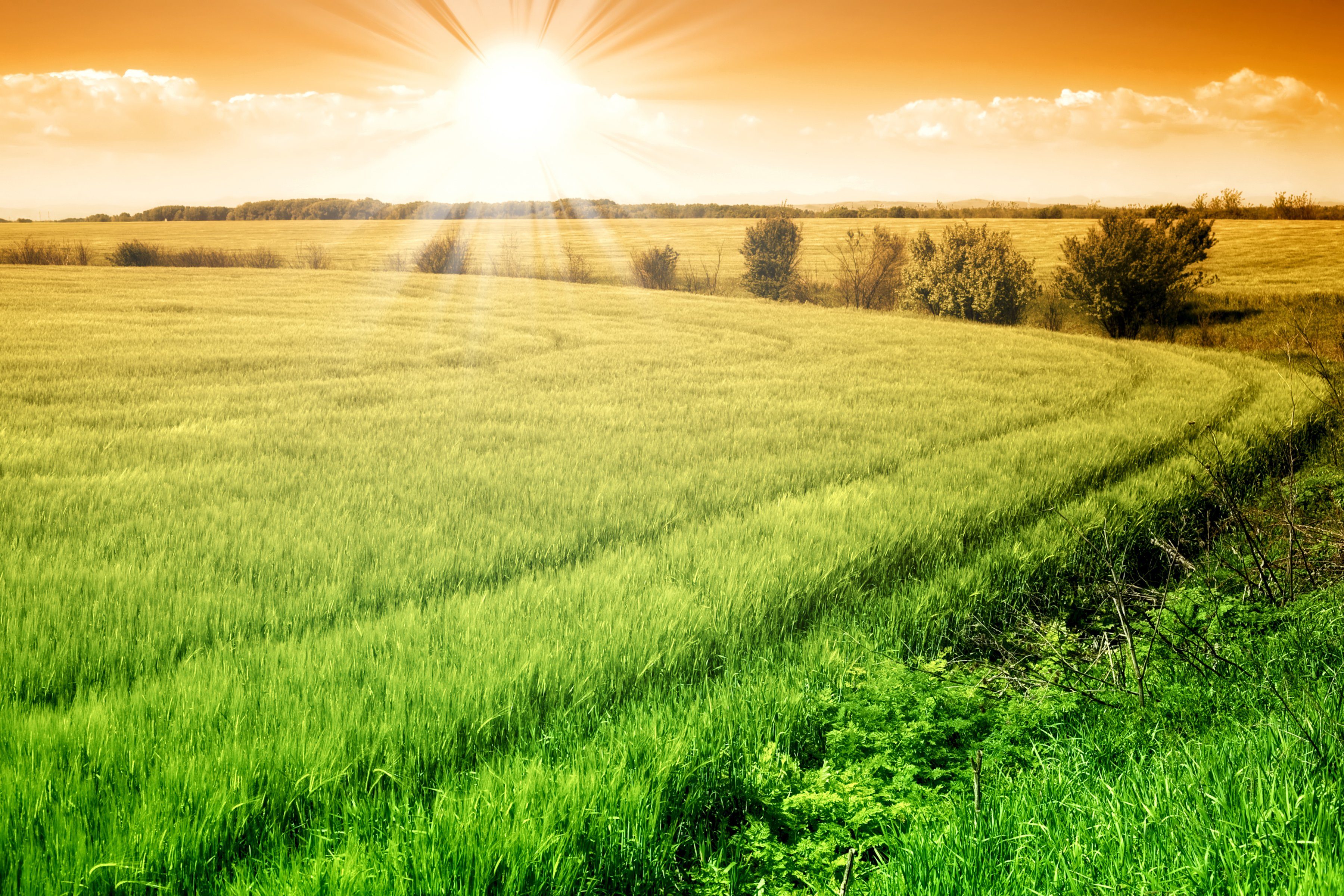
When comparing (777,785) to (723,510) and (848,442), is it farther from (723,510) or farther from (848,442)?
(848,442)

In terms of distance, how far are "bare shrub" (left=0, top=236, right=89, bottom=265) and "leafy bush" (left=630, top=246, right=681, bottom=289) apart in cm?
3429

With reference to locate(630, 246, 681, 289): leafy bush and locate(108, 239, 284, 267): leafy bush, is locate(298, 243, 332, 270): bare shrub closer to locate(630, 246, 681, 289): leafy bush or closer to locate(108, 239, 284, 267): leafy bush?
locate(108, 239, 284, 267): leafy bush

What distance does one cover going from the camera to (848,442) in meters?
10.1

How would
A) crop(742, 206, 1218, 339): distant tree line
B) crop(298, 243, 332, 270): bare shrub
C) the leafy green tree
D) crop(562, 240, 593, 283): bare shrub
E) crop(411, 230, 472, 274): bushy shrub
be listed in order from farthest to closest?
crop(298, 243, 332, 270): bare shrub
crop(562, 240, 593, 283): bare shrub
crop(411, 230, 472, 274): bushy shrub
crop(742, 206, 1218, 339): distant tree line
the leafy green tree

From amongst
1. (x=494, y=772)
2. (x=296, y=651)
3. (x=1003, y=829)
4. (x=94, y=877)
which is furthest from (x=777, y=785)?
(x=296, y=651)

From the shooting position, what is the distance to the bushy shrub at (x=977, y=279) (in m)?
34.0

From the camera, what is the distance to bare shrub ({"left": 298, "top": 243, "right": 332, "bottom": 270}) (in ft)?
155

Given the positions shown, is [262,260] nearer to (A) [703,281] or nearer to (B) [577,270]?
(B) [577,270]

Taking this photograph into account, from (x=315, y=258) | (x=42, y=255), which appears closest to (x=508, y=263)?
(x=315, y=258)

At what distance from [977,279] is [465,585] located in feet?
114

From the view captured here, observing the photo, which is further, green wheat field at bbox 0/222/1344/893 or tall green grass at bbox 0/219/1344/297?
tall green grass at bbox 0/219/1344/297

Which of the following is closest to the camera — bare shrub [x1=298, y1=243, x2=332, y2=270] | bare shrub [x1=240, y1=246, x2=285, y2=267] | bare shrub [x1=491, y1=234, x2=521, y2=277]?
→ bare shrub [x1=240, y1=246, x2=285, y2=267]

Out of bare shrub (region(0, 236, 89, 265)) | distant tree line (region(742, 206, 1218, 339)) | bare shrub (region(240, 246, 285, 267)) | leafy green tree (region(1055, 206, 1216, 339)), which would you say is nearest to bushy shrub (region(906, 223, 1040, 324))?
distant tree line (region(742, 206, 1218, 339))

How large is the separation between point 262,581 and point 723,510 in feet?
13.5
